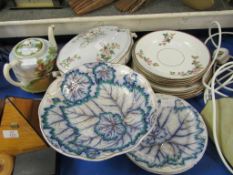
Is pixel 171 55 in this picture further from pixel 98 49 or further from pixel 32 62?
pixel 32 62

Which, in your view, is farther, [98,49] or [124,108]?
[98,49]

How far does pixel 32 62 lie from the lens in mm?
591

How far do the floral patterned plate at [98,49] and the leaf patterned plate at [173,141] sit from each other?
0.14 m

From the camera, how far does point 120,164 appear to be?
22.3 inches

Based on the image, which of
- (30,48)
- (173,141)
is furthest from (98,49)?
(173,141)

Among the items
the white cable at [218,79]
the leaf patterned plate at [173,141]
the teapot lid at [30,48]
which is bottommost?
the leaf patterned plate at [173,141]

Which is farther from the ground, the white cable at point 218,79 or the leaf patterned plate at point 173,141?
the white cable at point 218,79

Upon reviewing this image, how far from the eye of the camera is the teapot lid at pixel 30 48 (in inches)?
23.5

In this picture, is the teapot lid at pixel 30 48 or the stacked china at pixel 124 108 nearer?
the stacked china at pixel 124 108

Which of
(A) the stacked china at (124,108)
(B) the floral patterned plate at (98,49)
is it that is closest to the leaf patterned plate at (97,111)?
(A) the stacked china at (124,108)

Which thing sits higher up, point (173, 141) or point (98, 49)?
point (98, 49)

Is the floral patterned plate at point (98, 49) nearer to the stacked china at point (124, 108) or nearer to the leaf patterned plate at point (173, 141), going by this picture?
the stacked china at point (124, 108)

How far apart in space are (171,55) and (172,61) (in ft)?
0.07

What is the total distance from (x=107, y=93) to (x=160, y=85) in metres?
0.16
